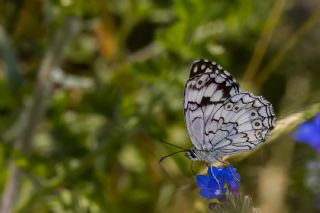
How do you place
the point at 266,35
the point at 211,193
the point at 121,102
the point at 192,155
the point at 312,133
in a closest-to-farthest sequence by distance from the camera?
the point at 211,193, the point at 192,155, the point at 312,133, the point at 121,102, the point at 266,35

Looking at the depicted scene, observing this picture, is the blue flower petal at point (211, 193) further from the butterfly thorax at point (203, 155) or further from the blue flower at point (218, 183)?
the butterfly thorax at point (203, 155)

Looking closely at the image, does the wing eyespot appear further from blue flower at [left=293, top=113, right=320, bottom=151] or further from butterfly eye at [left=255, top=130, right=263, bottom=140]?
blue flower at [left=293, top=113, right=320, bottom=151]

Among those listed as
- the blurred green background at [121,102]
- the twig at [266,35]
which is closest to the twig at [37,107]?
the blurred green background at [121,102]

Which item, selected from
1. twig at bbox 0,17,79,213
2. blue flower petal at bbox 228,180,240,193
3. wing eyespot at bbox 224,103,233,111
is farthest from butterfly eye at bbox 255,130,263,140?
twig at bbox 0,17,79,213

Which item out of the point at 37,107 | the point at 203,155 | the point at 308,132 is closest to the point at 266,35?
the point at 308,132

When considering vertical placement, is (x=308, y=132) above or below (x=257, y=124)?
above

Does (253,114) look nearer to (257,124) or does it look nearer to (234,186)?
(257,124)
